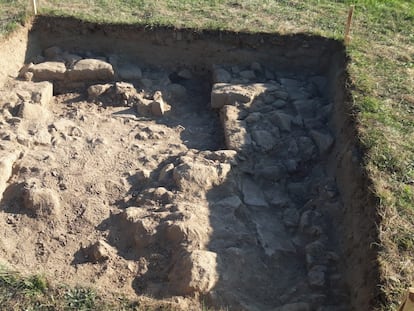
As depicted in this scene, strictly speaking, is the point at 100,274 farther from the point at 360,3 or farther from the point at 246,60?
the point at 360,3

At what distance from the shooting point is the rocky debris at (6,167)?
5922 millimetres

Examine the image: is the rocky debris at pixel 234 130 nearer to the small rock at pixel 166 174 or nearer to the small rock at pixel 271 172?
the small rock at pixel 271 172

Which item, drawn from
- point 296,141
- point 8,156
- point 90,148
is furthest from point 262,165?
point 8,156

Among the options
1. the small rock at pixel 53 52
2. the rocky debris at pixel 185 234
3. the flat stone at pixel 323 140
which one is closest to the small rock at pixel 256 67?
the flat stone at pixel 323 140

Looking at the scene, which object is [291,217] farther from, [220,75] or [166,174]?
[220,75]

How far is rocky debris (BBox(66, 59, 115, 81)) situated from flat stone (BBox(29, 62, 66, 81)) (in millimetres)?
116

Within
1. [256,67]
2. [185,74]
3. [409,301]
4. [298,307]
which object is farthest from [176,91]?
[409,301]

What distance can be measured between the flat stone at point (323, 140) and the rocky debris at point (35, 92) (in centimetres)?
378

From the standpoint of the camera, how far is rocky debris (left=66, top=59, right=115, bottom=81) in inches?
307

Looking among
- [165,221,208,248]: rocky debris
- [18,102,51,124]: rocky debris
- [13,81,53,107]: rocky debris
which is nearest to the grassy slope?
[13,81,53,107]: rocky debris

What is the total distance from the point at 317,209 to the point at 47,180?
10.1ft

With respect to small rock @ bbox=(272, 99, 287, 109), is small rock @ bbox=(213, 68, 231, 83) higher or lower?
higher

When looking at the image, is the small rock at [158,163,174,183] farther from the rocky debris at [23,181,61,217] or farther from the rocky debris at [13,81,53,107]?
the rocky debris at [13,81,53,107]

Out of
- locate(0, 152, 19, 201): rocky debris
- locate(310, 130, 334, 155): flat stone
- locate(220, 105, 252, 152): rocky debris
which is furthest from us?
locate(220, 105, 252, 152): rocky debris
